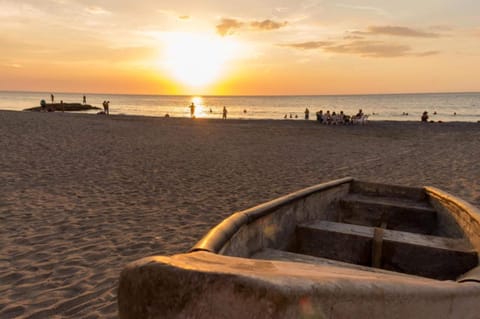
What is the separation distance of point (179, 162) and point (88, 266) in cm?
792

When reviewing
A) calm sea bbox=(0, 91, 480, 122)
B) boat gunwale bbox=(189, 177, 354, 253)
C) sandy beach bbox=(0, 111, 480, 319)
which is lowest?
sandy beach bbox=(0, 111, 480, 319)

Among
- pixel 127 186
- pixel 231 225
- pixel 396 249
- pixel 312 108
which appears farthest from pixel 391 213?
pixel 312 108

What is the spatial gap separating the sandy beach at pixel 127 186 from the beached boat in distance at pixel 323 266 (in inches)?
69.7

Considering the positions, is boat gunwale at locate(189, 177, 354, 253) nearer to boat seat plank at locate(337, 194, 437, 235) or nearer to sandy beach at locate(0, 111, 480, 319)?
boat seat plank at locate(337, 194, 437, 235)

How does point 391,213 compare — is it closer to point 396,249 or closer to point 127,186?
point 396,249

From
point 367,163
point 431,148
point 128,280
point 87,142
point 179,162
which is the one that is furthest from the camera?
point 431,148

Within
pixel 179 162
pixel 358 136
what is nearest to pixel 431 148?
pixel 358 136

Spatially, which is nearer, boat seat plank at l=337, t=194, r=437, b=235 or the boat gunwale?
the boat gunwale

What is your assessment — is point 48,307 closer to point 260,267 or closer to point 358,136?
point 260,267

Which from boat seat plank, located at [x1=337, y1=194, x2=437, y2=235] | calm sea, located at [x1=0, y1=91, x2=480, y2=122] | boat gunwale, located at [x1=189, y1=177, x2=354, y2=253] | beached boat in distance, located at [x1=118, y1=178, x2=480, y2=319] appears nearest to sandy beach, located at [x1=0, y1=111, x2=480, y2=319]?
boat gunwale, located at [x1=189, y1=177, x2=354, y2=253]

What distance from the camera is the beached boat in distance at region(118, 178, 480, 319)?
4.62 ft

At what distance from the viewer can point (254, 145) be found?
56.3 feet

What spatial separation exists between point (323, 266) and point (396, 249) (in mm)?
1719

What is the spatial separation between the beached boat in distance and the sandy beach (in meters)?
1.77
